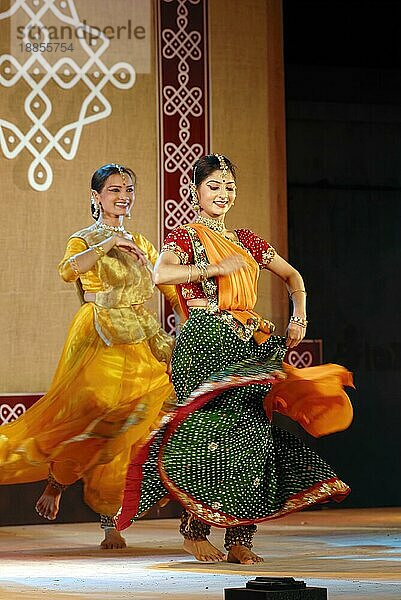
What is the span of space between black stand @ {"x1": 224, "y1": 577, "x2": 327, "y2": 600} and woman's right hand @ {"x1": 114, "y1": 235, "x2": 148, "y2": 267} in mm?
2421

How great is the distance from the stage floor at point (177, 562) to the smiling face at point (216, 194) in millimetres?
1166

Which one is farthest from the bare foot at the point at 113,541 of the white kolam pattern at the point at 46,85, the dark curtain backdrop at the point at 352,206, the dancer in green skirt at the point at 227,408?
the dark curtain backdrop at the point at 352,206

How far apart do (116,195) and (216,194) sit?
0.90 metres

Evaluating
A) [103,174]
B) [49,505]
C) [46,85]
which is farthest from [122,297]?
[46,85]

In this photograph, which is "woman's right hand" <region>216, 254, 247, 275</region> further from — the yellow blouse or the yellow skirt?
the yellow skirt

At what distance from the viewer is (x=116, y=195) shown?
17.7 ft

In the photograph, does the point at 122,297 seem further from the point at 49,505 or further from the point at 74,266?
the point at 49,505

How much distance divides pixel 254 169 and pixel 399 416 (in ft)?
5.29

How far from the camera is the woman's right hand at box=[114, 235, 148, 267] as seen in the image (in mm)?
5328

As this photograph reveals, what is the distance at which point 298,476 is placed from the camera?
172 inches

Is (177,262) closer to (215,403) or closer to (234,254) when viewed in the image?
(234,254)

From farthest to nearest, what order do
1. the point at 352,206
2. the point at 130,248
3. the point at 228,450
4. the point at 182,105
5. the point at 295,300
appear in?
the point at 352,206, the point at 182,105, the point at 130,248, the point at 295,300, the point at 228,450

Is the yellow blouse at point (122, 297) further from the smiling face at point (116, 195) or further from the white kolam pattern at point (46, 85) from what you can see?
the white kolam pattern at point (46, 85)

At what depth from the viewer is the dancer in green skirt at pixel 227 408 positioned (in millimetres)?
4309
